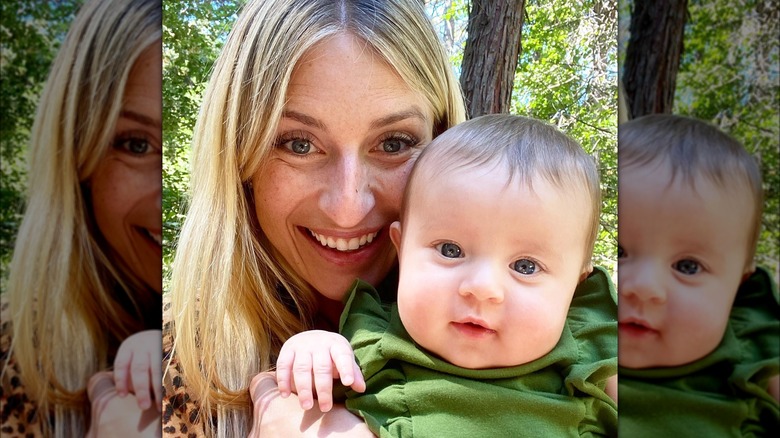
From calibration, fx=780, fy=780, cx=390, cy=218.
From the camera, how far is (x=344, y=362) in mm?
2471

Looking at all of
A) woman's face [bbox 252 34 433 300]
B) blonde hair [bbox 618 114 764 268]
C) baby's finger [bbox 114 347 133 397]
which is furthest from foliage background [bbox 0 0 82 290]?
blonde hair [bbox 618 114 764 268]

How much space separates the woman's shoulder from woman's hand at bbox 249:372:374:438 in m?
0.75

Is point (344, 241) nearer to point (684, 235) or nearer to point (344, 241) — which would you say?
point (344, 241)

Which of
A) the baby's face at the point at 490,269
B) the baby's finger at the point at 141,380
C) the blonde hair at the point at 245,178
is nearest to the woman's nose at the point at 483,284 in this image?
the baby's face at the point at 490,269

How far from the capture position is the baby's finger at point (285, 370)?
2.54 metres

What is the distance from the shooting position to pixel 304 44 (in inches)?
102

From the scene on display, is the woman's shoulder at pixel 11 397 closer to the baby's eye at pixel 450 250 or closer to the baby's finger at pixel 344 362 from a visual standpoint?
the baby's finger at pixel 344 362

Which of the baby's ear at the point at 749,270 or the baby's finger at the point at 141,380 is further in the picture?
the baby's finger at the point at 141,380

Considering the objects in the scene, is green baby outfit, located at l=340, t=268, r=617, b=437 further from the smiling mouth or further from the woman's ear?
the smiling mouth

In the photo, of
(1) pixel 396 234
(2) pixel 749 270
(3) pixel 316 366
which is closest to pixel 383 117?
(1) pixel 396 234

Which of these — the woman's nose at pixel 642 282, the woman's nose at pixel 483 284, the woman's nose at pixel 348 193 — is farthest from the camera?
the woman's nose at pixel 348 193

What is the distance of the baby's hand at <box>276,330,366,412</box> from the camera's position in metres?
2.45

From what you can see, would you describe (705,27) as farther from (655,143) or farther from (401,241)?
(401,241)

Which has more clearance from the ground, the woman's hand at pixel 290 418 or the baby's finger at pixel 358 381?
the baby's finger at pixel 358 381
